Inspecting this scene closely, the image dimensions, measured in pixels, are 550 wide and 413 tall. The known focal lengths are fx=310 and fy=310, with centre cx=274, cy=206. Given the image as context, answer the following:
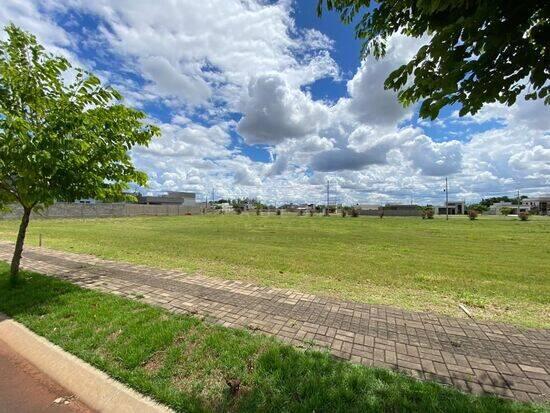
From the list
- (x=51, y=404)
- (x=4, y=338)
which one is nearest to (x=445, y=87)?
(x=51, y=404)

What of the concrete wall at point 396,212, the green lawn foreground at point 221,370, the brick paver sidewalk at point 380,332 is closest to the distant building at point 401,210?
the concrete wall at point 396,212

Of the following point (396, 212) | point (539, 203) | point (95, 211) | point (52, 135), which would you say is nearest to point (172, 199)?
point (95, 211)

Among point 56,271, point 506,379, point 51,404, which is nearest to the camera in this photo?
point 51,404

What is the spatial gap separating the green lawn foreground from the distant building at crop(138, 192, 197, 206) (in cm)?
9397

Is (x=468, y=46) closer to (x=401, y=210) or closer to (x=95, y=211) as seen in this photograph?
(x=95, y=211)

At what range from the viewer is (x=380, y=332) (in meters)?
4.28

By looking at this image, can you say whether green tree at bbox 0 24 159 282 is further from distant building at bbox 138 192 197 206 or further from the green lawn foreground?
distant building at bbox 138 192 197 206

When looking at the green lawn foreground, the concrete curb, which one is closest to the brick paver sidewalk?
the green lawn foreground

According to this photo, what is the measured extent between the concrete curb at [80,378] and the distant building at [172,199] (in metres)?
94.1

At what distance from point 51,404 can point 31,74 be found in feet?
18.9

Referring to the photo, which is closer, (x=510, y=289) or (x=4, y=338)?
(x=4, y=338)

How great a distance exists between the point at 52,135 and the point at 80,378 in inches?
151

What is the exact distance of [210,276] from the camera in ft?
24.7

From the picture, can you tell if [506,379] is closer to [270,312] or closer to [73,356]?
[270,312]
